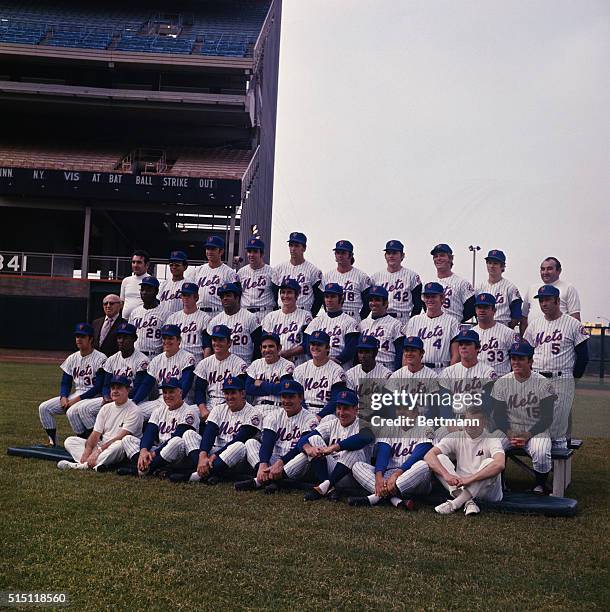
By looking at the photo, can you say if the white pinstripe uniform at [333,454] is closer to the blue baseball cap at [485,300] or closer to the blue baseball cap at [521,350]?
the blue baseball cap at [521,350]

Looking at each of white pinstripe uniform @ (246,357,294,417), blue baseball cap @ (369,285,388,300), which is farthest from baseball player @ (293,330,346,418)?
blue baseball cap @ (369,285,388,300)

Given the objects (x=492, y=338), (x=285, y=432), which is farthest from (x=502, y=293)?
(x=285, y=432)

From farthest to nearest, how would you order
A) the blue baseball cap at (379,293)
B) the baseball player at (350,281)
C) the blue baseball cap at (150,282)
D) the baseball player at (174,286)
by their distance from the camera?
1. the baseball player at (174,286)
2. the blue baseball cap at (150,282)
3. the baseball player at (350,281)
4. the blue baseball cap at (379,293)

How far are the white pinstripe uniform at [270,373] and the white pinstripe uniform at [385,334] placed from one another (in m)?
0.79

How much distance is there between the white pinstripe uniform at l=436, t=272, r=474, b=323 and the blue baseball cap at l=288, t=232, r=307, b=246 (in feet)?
4.78

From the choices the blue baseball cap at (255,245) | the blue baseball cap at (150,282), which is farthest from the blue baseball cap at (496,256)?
the blue baseball cap at (150,282)

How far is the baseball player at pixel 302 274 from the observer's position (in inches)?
295

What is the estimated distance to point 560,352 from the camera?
633 cm

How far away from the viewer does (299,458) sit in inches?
230

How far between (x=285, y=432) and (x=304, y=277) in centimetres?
194

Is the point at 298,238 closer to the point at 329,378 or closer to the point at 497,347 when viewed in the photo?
the point at 329,378

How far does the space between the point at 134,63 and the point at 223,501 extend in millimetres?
21648

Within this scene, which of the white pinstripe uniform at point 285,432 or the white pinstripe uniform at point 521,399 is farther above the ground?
the white pinstripe uniform at point 521,399

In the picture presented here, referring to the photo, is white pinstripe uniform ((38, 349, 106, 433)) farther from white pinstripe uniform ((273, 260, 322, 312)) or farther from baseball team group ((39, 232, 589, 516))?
white pinstripe uniform ((273, 260, 322, 312))
